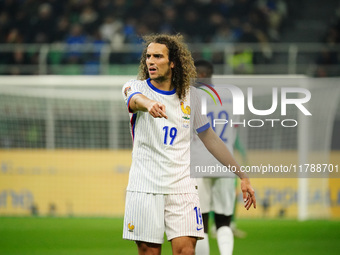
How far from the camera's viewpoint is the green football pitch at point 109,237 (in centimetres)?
817

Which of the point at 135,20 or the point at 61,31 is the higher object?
the point at 135,20

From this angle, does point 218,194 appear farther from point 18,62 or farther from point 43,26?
point 43,26

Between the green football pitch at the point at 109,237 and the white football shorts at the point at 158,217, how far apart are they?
12.0ft

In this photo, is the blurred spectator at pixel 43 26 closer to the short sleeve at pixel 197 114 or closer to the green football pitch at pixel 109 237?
the green football pitch at pixel 109 237

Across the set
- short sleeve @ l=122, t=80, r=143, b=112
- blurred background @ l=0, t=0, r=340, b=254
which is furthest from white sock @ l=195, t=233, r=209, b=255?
blurred background @ l=0, t=0, r=340, b=254

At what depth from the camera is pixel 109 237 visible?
9.46 metres

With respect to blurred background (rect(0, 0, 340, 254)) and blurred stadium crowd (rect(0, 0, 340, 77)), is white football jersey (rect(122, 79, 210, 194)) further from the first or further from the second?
blurred stadium crowd (rect(0, 0, 340, 77))

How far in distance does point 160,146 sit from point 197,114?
415 millimetres

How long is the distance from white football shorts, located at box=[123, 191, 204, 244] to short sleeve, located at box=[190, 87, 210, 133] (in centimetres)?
51

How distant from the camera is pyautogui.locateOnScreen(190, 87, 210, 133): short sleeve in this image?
177 inches

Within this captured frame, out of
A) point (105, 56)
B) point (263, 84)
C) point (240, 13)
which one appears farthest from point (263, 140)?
point (240, 13)

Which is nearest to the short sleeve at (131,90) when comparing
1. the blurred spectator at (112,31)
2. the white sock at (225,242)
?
the white sock at (225,242)

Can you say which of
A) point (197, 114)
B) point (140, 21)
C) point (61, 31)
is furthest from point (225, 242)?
point (61, 31)

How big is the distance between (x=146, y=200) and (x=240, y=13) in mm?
15146
